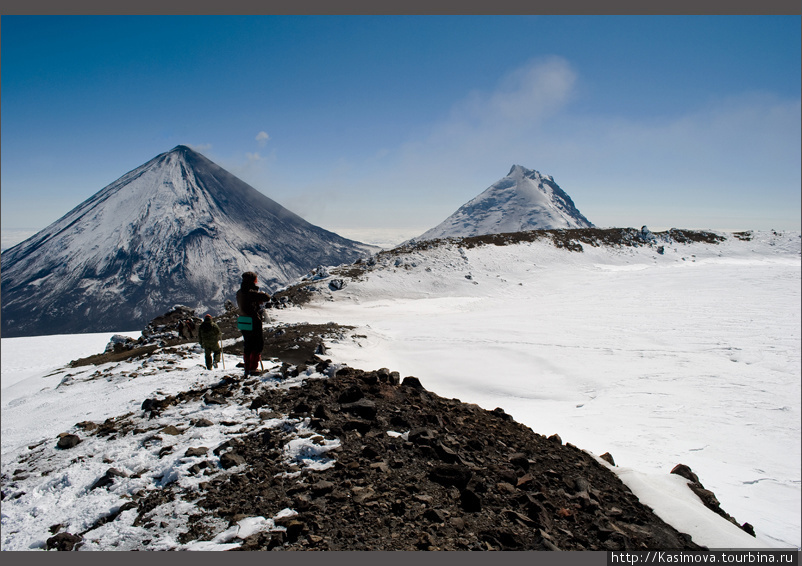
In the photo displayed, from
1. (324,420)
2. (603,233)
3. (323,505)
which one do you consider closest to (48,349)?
(324,420)

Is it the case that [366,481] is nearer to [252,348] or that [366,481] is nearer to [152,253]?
[252,348]

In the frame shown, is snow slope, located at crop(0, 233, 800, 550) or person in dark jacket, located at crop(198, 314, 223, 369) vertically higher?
person in dark jacket, located at crop(198, 314, 223, 369)

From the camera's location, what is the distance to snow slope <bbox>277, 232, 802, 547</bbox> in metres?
7.54

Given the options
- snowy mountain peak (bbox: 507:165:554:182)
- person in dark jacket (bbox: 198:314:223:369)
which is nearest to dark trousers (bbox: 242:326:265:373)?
person in dark jacket (bbox: 198:314:223:369)

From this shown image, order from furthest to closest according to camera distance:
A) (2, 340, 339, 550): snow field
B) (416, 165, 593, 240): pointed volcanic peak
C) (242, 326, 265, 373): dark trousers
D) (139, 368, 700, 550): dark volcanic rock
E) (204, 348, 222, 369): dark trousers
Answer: (416, 165, 593, 240): pointed volcanic peak
(204, 348, 222, 369): dark trousers
(242, 326, 265, 373): dark trousers
(2, 340, 339, 550): snow field
(139, 368, 700, 550): dark volcanic rock

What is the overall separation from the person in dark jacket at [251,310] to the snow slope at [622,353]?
5834 millimetres

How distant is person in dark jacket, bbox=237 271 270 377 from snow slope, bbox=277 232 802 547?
5.83 metres

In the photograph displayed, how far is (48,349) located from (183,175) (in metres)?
117

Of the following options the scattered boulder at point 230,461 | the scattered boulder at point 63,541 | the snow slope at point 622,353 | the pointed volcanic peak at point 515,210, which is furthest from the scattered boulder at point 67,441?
the pointed volcanic peak at point 515,210

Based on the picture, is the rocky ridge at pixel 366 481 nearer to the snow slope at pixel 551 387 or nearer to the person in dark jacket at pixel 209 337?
the snow slope at pixel 551 387

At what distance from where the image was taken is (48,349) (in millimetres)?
20328

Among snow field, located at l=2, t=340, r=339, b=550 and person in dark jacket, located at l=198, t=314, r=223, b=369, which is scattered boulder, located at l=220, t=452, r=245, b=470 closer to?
snow field, located at l=2, t=340, r=339, b=550

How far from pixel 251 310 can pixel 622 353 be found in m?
13.0

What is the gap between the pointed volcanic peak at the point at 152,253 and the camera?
90.8 m
